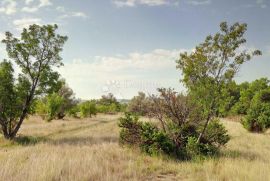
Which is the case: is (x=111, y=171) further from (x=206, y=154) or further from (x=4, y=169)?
(x=206, y=154)

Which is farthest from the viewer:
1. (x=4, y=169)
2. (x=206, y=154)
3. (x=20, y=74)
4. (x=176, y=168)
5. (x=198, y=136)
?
(x=20, y=74)

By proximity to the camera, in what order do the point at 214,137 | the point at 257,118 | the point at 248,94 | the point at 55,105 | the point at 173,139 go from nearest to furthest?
1. the point at 173,139
2. the point at 214,137
3. the point at 257,118
4. the point at 55,105
5. the point at 248,94

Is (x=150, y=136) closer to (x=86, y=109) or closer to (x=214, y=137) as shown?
(x=214, y=137)

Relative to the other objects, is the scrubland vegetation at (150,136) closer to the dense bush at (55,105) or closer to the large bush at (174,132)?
the large bush at (174,132)

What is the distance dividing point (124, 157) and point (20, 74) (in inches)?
507

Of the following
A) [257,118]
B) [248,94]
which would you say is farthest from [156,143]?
[248,94]

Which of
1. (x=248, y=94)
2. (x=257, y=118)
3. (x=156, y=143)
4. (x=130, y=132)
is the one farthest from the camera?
(x=248, y=94)

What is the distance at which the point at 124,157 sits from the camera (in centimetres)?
1123

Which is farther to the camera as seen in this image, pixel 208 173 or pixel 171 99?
pixel 171 99

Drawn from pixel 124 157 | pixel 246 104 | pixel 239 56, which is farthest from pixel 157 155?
pixel 246 104

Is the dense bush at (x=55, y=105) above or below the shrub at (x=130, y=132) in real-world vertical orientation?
above

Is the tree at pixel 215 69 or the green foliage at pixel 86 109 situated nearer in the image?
the tree at pixel 215 69

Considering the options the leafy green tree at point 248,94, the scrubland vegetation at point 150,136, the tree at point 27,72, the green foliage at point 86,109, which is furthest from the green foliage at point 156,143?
the green foliage at point 86,109

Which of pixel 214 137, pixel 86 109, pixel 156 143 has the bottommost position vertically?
pixel 156 143
